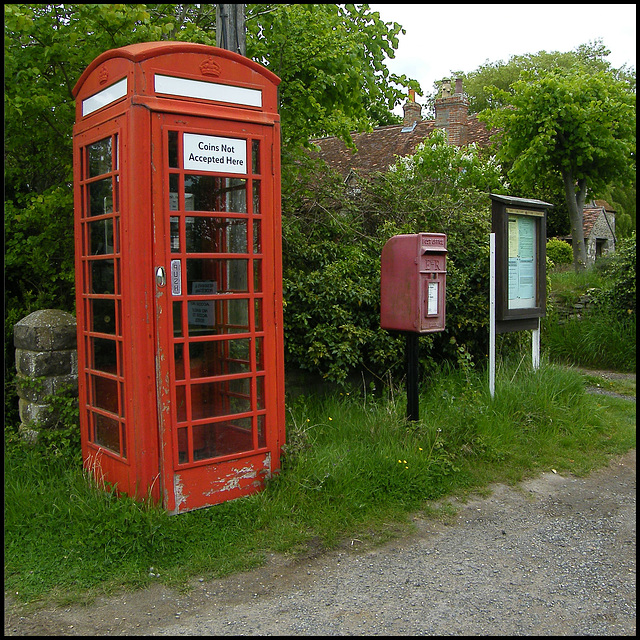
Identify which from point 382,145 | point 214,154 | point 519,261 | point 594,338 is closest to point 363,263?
point 519,261

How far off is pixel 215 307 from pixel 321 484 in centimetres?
150

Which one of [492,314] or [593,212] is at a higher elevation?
[593,212]

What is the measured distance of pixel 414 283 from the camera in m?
5.71

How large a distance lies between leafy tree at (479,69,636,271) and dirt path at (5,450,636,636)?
1188cm

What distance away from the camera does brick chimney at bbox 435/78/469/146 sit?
88.0 feet

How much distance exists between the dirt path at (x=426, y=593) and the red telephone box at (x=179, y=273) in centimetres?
96

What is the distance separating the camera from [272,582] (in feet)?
12.7

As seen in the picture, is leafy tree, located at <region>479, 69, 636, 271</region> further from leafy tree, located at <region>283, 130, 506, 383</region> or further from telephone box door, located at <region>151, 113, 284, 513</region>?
telephone box door, located at <region>151, 113, 284, 513</region>

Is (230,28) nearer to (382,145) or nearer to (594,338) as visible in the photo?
(594,338)

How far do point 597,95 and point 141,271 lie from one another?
15.6 metres

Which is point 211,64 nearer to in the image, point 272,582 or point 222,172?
point 222,172

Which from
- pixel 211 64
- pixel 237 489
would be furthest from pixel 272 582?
pixel 211 64

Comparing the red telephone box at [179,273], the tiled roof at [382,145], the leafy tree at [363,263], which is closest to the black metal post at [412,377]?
the leafy tree at [363,263]

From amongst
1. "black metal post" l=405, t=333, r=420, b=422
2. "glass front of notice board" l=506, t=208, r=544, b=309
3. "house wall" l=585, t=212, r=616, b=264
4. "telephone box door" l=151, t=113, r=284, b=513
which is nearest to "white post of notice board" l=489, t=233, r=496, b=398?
"glass front of notice board" l=506, t=208, r=544, b=309
